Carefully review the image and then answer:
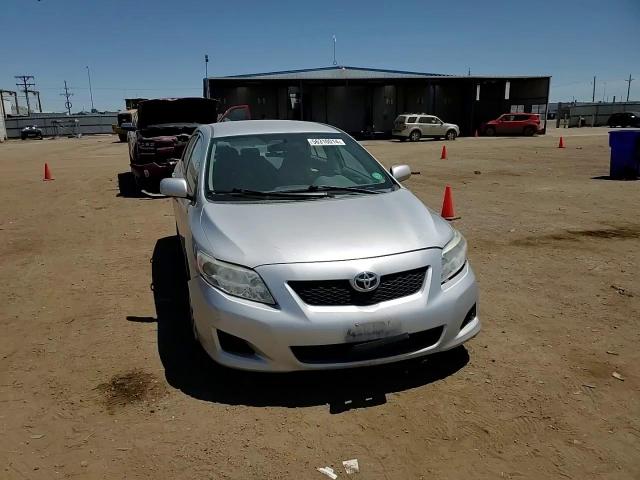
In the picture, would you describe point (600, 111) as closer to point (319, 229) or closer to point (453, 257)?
point (453, 257)

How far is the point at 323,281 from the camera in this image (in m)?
2.97

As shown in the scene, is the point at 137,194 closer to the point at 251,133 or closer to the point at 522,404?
the point at 251,133

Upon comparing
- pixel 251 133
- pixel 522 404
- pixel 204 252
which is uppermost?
pixel 251 133

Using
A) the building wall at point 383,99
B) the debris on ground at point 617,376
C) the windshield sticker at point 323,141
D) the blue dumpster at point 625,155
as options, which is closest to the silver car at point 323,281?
the windshield sticker at point 323,141

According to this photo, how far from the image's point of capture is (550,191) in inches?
437

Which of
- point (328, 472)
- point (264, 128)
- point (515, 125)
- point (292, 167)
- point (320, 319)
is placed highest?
point (264, 128)

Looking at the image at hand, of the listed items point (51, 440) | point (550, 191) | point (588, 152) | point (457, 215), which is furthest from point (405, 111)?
point (51, 440)

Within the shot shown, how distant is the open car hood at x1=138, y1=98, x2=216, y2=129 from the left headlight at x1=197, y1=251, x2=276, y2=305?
979 centimetres

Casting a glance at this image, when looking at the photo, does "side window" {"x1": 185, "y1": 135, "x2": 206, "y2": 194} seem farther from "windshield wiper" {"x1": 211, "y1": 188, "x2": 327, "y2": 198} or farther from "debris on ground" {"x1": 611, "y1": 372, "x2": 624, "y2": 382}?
"debris on ground" {"x1": 611, "y1": 372, "x2": 624, "y2": 382}

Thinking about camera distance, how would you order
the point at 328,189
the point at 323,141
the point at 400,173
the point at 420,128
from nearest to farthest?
1. the point at 328,189
2. the point at 323,141
3. the point at 400,173
4. the point at 420,128

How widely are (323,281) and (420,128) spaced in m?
30.2

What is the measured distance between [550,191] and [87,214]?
9300 mm

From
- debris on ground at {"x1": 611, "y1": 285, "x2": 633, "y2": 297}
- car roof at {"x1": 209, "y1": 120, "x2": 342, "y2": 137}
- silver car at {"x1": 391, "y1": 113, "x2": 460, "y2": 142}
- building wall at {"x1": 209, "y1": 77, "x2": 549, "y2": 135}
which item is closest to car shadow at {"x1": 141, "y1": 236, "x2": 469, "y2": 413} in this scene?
car roof at {"x1": 209, "y1": 120, "x2": 342, "y2": 137}

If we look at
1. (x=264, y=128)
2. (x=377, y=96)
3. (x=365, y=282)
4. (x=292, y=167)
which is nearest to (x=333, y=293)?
(x=365, y=282)
